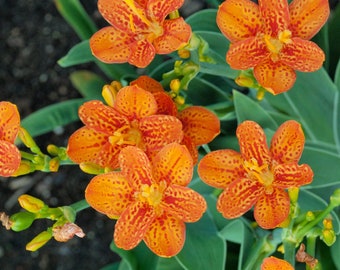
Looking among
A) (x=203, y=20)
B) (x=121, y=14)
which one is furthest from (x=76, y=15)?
(x=121, y=14)

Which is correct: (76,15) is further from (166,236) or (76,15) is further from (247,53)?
(166,236)

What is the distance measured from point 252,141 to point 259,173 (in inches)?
1.9

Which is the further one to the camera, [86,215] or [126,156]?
[86,215]

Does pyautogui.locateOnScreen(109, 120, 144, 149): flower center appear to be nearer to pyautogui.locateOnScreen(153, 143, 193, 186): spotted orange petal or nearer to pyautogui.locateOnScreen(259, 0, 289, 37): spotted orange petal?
pyautogui.locateOnScreen(153, 143, 193, 186): spotted orange petal

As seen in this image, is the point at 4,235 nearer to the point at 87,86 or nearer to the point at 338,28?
the point at 87,86

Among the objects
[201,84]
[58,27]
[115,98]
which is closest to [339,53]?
[201,84]

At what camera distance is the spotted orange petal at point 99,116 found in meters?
1.01

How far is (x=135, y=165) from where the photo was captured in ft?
3.13

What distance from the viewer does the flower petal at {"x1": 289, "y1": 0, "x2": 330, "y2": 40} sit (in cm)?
103

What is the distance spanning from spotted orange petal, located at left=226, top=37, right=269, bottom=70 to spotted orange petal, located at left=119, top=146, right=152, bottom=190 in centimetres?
19

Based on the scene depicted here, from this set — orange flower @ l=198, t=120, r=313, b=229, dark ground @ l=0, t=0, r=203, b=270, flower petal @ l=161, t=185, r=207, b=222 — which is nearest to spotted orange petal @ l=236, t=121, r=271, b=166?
orange flower @ l=198, t=120, r=313, b=229

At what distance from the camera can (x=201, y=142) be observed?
42.3 inches

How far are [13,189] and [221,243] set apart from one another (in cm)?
79

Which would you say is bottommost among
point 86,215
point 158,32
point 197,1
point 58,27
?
point 86,215
